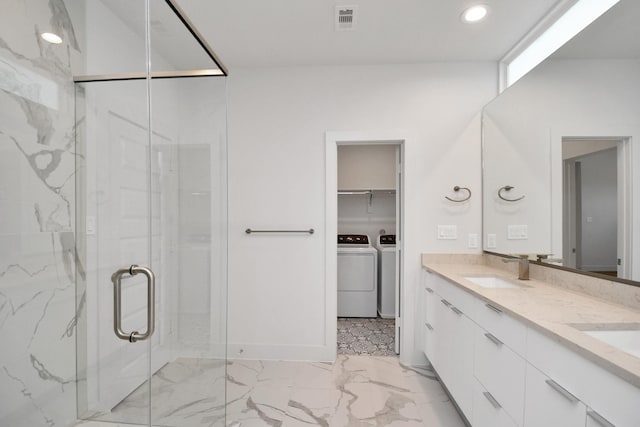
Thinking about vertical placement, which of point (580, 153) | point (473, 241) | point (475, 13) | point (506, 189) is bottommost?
point (473, 241)

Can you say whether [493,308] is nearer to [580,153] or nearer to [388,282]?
[580,153]

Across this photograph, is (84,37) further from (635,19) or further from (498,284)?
(498,284)

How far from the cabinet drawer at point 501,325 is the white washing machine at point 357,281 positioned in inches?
74.3

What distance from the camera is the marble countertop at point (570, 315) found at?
0.75m

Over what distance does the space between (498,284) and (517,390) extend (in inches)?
37.5

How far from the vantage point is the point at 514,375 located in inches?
45.4

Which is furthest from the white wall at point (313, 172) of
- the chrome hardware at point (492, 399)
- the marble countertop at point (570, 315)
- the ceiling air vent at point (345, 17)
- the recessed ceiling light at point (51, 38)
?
the recessed ceiling light at point (51, 38)

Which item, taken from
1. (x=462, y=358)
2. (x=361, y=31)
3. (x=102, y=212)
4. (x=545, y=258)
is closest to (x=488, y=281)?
(x=545, y=258)

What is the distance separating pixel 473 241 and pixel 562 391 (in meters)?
1.63

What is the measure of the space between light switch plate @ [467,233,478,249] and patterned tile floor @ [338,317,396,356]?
45.4 inches

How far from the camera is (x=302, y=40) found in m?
2.11

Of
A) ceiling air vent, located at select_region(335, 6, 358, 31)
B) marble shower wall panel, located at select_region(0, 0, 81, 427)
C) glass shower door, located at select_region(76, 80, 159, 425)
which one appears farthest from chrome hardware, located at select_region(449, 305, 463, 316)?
ceiling air vent, located at select_region(335, 6, 358, 31)

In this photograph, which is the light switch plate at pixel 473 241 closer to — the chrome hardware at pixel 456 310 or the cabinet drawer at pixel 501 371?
the chrome hardware at pixel 456 310

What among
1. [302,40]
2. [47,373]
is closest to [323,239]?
[302,40]
